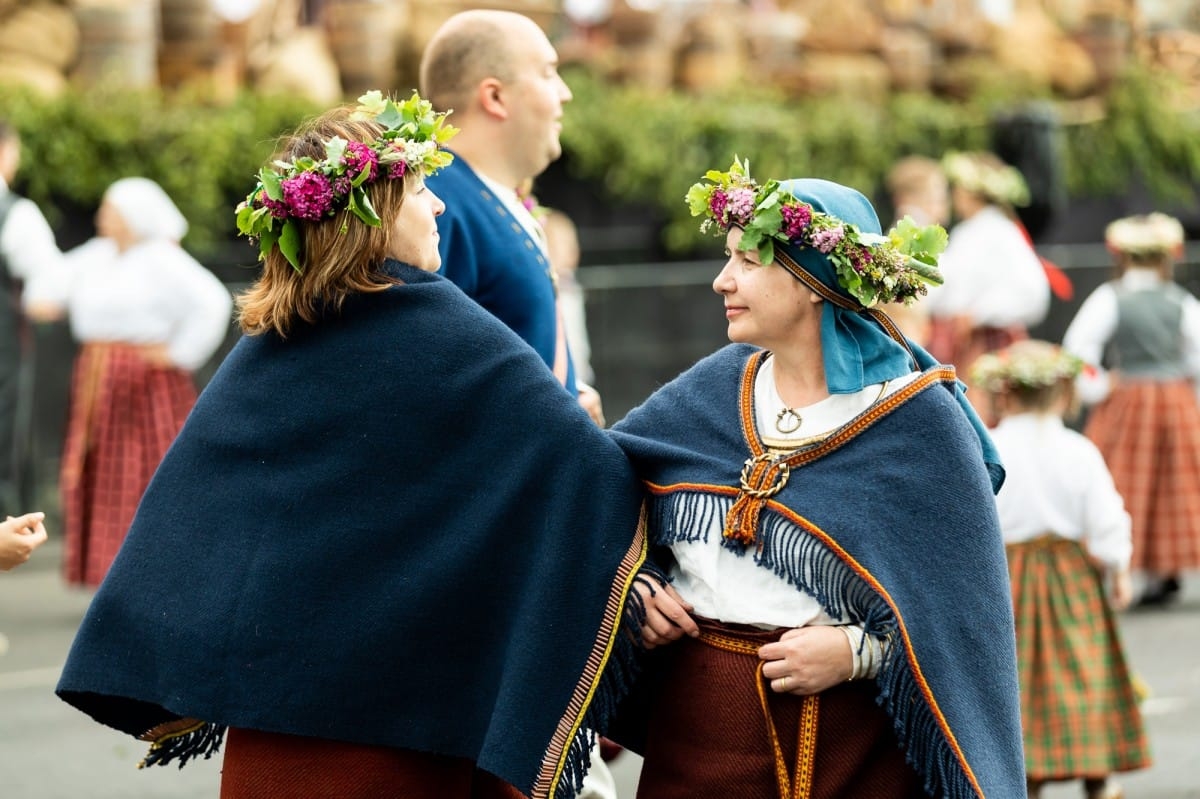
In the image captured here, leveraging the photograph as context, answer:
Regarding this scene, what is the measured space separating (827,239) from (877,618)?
2.31 feet

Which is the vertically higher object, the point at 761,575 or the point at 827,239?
the point at 827,239

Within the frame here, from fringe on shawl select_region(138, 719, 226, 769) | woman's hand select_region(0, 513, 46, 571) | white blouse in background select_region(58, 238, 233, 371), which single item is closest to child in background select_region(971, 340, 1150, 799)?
fringe on shawl select_region(138, 719, 226, 769)

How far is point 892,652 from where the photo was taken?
3541 mm

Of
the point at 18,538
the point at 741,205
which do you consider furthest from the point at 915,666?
the point at 18,538

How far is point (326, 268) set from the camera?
360 centimetres

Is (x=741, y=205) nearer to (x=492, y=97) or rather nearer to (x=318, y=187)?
(x=318, y=187)

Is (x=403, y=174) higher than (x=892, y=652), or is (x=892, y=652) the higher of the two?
(x=403, y=174)

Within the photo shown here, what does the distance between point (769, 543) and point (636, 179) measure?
11.0 metres

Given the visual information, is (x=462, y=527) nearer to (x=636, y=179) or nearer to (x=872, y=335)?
(x=872, y=335)

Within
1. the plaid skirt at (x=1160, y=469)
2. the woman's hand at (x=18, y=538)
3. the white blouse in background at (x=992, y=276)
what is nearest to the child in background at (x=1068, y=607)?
the woman's hand at (x=18, y=538)

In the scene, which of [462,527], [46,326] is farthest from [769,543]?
[46,326]

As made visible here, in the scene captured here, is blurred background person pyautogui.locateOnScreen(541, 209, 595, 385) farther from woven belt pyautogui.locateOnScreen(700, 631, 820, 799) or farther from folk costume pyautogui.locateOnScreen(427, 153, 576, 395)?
woven belt pyautogui.locateOnScreen(700, 631, 820, 799)

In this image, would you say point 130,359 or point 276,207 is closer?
point 276,207

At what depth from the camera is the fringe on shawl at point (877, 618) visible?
3539 millimetres
